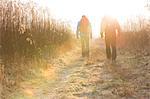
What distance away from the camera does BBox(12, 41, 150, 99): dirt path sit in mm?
9094

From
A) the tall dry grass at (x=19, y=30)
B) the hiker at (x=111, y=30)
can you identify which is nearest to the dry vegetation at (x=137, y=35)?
the hiker at (x=111, y=30)

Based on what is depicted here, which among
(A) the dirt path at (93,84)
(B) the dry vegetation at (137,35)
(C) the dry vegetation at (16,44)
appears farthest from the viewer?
(B) the dry vegetation at (137,35)

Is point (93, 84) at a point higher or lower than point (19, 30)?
lower

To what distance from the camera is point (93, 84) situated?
1040 centimetres

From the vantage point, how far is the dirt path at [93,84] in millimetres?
9094

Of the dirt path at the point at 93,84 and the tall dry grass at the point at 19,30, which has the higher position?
the tall dry grass at the point at 19,30

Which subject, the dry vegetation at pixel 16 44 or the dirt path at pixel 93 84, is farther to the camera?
the dry vegetation at pixel 16 44

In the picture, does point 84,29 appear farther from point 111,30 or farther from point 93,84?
point 93,84

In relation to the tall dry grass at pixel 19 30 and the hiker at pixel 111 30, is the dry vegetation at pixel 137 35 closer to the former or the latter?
the hiker at pixel 111 30

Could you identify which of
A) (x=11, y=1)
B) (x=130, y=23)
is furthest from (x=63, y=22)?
(x=11, y=1)

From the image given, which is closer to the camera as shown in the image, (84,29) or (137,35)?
(84,29)

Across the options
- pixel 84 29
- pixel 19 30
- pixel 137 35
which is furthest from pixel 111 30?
pixel 137 35

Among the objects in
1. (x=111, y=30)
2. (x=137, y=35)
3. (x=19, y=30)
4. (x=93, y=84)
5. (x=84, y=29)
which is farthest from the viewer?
(x=137, y=35)

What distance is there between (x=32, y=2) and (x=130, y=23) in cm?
1276
